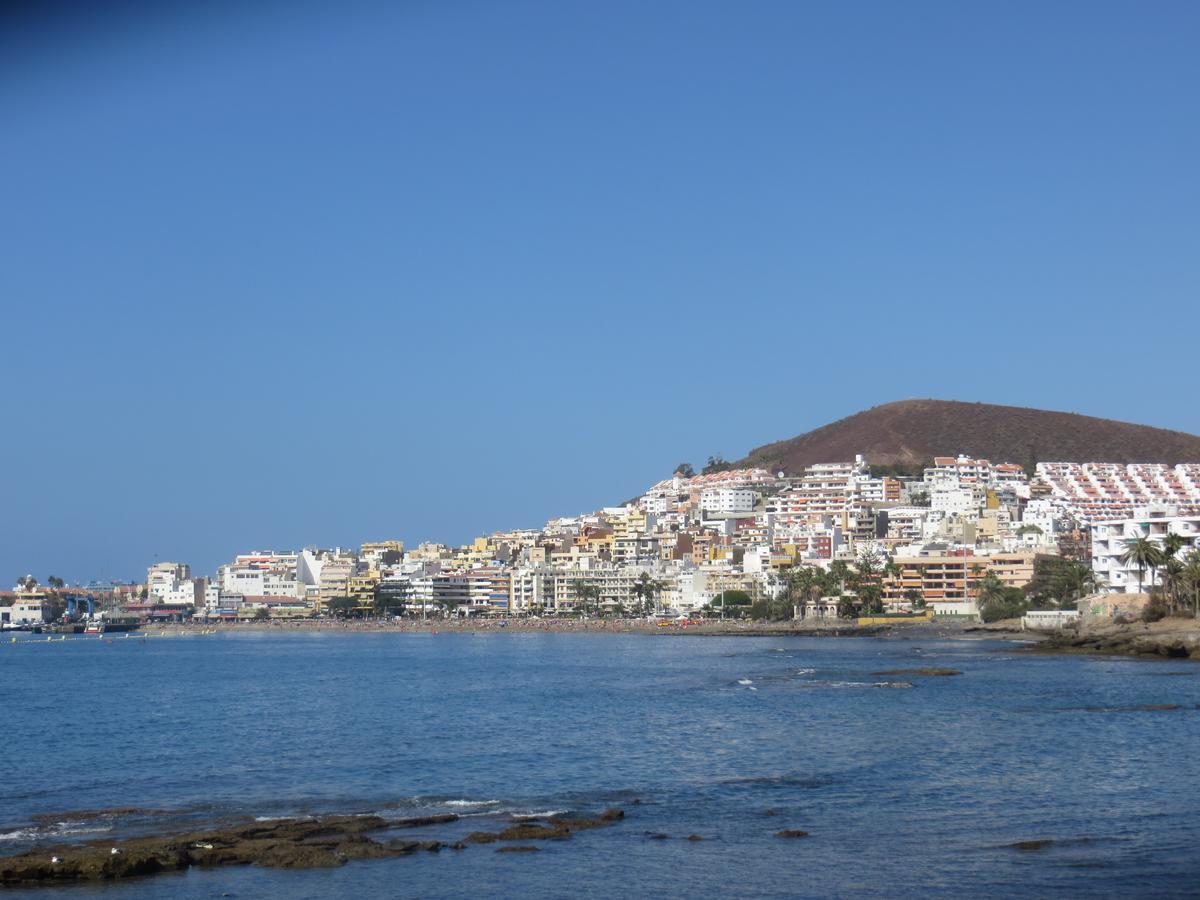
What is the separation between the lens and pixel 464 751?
30.2 metres

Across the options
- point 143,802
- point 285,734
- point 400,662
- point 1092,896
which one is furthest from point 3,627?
point 1092,896

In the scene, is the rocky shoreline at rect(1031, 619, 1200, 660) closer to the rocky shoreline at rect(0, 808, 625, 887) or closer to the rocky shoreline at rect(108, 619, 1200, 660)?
the rocky shoreline at rect(108, 619, 1200, 660)

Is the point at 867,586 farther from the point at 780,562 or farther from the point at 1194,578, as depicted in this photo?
the point at 1194,578

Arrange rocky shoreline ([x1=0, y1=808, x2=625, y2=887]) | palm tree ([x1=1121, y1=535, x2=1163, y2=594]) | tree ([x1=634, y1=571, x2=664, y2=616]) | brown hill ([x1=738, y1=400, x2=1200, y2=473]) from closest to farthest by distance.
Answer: rocky shoreline ([x1=0, y1=808, x2=625, y2=887]), palm tree ([x1=1121, y1=535, x2=1163, y2=594]), tree ([x1=634, y1=571, x2=664, y2=616]), brown hill ([x1=738, y1=400, x2=1200, y2=473])

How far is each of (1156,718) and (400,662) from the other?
45.3 meters

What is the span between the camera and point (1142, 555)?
6825 cm

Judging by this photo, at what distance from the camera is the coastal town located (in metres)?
86.4

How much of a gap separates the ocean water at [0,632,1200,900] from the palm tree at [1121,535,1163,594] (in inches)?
643

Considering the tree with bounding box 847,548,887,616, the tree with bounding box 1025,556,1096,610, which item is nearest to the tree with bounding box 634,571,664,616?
the tree with bounding box 847,548,887,616

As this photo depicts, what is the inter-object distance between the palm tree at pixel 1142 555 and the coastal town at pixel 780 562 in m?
0.11

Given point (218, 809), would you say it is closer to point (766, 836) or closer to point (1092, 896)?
point (766, 836)

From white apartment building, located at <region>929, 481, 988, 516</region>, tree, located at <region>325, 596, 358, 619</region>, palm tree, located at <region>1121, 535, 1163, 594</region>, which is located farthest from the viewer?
tree, located at <region>325, 596, 358, 619</region>

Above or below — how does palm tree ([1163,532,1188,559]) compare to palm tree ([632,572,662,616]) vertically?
above

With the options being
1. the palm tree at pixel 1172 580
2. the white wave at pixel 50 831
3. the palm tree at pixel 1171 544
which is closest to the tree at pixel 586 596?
the palm tree at pixel 1171 544
